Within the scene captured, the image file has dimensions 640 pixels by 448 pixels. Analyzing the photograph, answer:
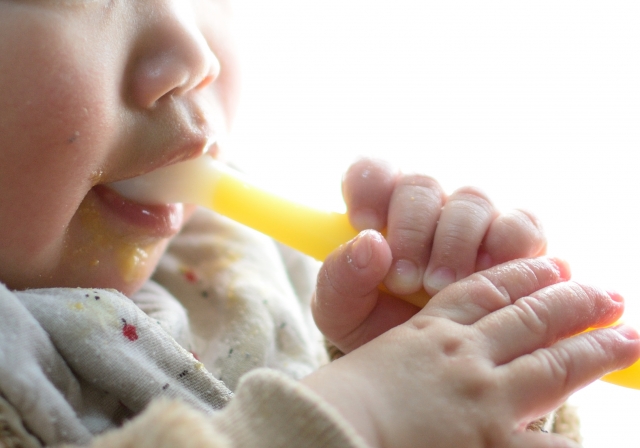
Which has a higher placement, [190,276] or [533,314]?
[533,314]

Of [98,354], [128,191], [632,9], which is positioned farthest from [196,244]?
[632,9]

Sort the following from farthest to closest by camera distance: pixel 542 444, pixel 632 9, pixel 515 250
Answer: pixel 632 9 → pixel 515 250 → pixel 542 444

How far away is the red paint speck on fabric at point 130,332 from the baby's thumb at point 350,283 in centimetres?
17

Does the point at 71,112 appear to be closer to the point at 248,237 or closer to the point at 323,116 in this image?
the point at 248,237

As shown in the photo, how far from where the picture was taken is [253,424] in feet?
1.46

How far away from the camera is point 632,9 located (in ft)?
3.04

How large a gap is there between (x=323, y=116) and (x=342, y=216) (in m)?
0.53

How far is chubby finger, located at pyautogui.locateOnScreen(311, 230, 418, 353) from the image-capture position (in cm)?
57

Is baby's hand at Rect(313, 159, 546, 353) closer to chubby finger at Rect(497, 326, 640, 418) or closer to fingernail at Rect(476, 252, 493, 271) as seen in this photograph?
fingernail at Rect(476, 252, 493, 271)

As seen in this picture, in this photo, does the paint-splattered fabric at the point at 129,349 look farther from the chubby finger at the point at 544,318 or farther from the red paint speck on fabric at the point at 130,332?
the chubby finger at the point at 544,318

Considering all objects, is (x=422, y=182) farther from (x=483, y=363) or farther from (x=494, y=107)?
(x=494, y=107)

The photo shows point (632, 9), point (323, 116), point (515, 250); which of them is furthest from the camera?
point (323, 116)

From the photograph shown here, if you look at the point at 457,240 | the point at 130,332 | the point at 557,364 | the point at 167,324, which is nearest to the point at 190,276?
the point at 167,324

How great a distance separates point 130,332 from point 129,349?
2 centimetres
